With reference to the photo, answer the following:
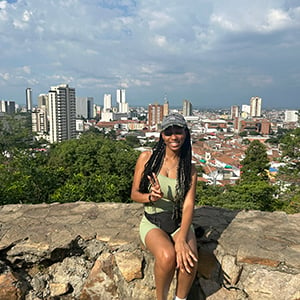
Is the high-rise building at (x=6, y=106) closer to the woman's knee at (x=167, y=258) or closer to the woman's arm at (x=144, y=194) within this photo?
the woman's arm at (x=144, y=194)

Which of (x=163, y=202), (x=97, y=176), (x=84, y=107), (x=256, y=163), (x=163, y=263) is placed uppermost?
(x=84, y=107)

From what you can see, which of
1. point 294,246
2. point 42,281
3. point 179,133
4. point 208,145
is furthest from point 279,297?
point 208,145

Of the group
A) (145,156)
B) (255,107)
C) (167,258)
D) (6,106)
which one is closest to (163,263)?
(167,258)

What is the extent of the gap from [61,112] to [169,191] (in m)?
39.6

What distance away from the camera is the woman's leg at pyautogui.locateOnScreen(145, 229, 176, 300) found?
1.51 m

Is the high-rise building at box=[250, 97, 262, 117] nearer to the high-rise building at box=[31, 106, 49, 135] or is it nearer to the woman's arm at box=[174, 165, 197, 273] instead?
the high-rise building at box=[31, 106, 49, 135]

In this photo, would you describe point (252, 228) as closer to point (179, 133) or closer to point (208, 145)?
point (179, 133)

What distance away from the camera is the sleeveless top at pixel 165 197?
178 centimetres

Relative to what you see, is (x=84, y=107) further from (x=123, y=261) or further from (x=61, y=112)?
(x=123, y=261)

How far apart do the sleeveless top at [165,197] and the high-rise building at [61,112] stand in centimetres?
3804

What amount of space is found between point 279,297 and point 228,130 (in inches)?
3150

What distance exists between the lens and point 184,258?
4.99 feet

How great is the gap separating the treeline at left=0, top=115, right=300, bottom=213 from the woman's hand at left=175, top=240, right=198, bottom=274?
2968mm

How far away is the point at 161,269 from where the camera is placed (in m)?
1.52
